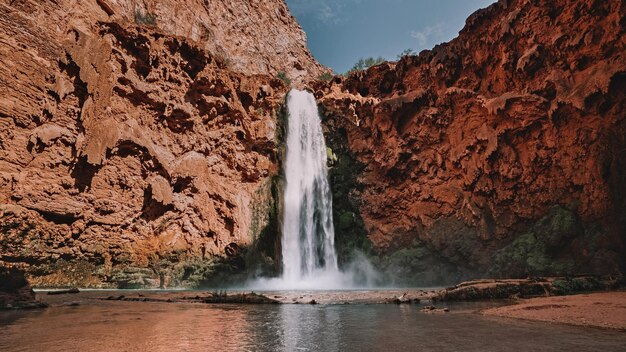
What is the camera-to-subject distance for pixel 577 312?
736 centimetres

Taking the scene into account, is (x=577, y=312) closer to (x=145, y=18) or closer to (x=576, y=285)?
(x=576, y=285)

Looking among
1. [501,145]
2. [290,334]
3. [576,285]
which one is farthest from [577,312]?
[501,145]

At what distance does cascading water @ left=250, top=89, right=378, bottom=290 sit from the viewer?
2496cm

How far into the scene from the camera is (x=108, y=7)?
23.5 m

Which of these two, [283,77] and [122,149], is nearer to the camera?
[122,149]

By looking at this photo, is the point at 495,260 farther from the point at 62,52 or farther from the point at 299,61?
the point at 299,61

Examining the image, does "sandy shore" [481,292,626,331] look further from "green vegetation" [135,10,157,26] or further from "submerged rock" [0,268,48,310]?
"green vegetation" [135,10,157,26]

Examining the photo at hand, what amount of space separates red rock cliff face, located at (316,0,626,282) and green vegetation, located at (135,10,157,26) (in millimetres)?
16092

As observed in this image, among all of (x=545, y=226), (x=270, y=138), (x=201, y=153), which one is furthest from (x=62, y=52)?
(x=545, y=226)

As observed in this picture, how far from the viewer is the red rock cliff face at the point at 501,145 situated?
19.6m

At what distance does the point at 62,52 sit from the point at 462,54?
26.0m

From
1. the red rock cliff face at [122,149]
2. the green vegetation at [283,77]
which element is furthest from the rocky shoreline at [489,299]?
the green vegetation at [283,77]

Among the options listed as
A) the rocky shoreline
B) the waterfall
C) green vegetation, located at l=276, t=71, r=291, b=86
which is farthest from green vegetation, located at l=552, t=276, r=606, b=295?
green vegetation, located at l=276, t=71, r=291, b=86

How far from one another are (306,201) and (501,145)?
46.6 ft
